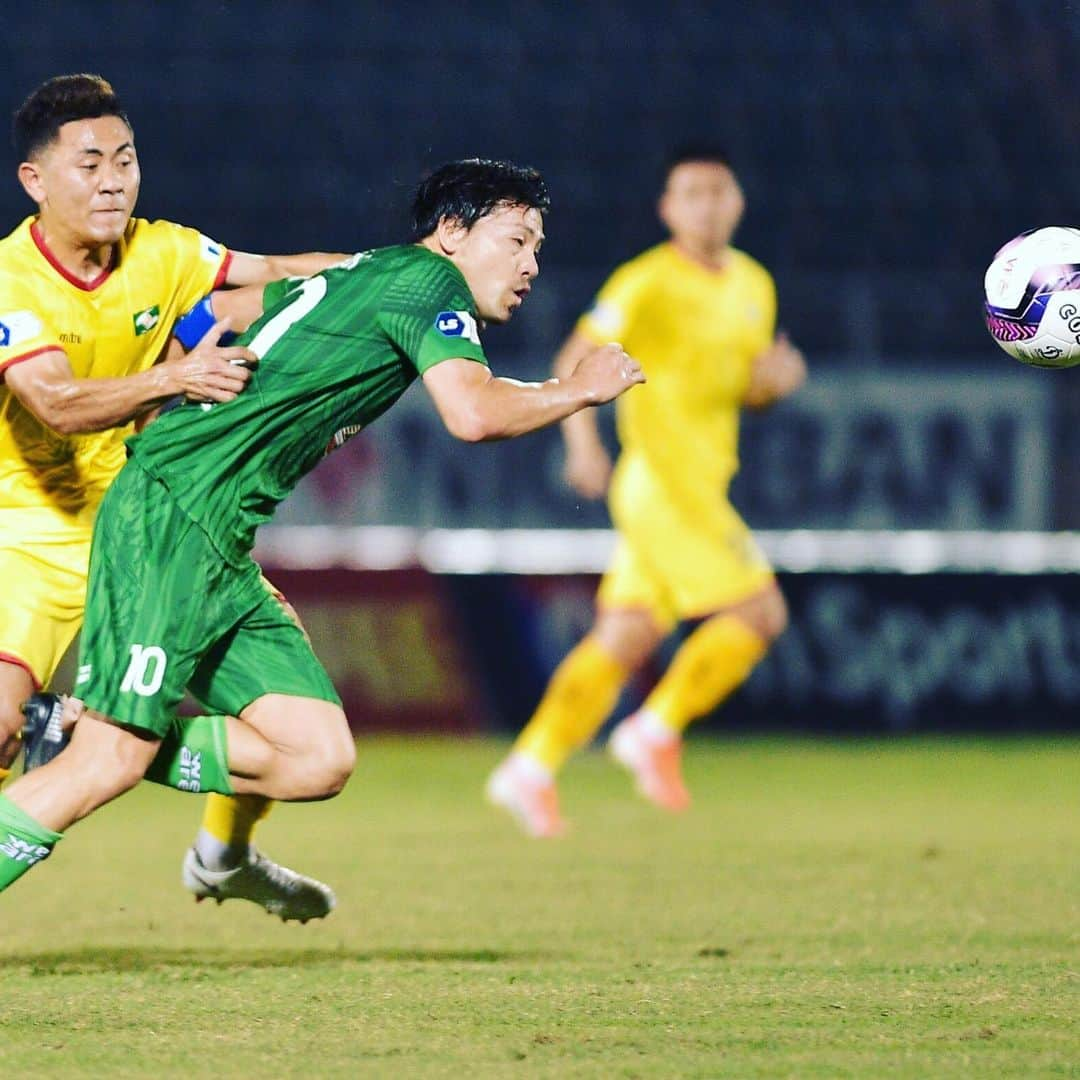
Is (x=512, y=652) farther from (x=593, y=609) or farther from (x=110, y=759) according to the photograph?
(x=110, y=759)

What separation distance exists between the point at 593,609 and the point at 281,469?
6636 millimetres

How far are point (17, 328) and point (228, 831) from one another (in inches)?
51.4

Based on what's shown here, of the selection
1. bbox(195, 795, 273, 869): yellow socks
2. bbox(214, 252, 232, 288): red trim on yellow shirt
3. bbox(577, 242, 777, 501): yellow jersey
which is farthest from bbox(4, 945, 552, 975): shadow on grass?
bbox(577, 242, 777, 501): yellow jersey

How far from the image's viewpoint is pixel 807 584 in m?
11.2

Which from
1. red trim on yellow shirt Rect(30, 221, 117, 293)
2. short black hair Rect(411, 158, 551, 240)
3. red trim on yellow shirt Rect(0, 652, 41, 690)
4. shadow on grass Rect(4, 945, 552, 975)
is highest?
short black hair Rect(411, 158, 551, 240)

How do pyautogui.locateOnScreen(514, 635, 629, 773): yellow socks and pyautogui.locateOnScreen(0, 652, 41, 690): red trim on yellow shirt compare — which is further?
pyautogui.locateOnScreen(514, 635, 629, 773): yellow socks

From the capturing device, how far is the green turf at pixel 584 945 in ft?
12.6

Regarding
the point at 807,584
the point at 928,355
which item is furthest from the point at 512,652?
the point at 928,355

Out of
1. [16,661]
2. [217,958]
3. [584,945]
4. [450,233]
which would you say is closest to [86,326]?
[16,661]

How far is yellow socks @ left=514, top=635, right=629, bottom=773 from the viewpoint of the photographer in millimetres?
8148

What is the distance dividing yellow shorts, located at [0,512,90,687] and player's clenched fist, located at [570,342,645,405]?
4.54 ft

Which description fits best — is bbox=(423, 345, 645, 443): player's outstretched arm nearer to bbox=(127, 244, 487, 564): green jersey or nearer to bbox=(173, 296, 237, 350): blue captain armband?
bbox=(127, 244, 487, 564): green jersey

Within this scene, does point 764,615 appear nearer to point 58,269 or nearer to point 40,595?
point 40,595

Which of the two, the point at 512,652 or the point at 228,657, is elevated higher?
the point at 228,657
